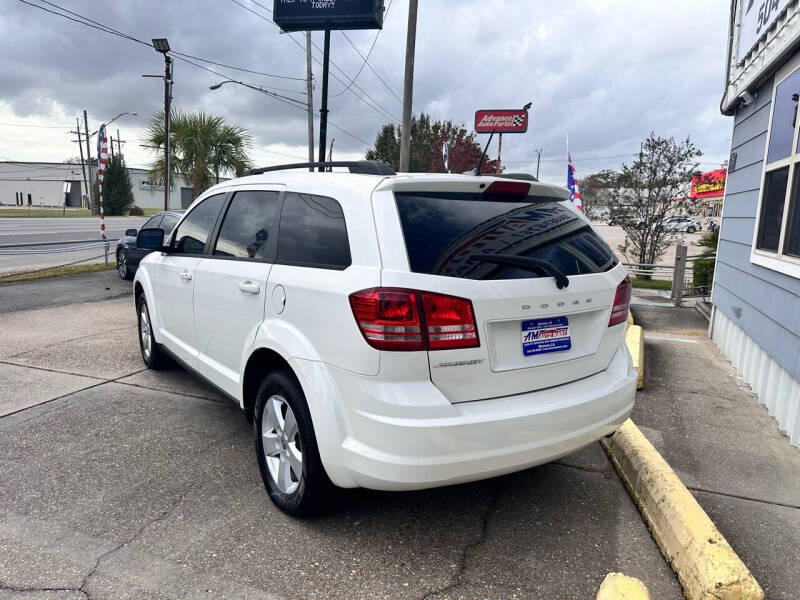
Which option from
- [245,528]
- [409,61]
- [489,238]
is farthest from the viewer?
[409,61]

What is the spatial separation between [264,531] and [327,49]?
12371mm

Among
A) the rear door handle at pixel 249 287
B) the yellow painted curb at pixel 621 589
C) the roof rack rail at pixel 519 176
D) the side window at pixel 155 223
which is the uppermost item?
the roof rack rail at pixel 519 176

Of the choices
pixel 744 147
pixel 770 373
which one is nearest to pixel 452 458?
pixel 770 373

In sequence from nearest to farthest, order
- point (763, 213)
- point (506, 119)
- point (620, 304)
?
point (620, 304) → point (763, 213) → point (506, 119)

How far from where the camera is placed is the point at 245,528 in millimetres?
2846

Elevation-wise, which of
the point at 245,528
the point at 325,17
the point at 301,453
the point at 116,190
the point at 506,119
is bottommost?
the point at 245,528

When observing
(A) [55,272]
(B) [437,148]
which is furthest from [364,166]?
(B) [437,148]

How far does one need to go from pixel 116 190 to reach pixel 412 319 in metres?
52.8

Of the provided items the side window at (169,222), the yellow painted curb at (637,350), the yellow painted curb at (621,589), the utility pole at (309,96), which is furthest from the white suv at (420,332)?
the utility pole at (309,96)

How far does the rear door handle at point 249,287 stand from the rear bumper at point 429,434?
829 mm

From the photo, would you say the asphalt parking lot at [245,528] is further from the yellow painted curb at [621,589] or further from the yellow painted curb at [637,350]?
the yellow painted curb at [637,350]

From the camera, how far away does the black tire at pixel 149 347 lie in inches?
203

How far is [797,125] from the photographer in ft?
15.3

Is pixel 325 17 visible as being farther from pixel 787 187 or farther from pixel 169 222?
pixel 787 187
